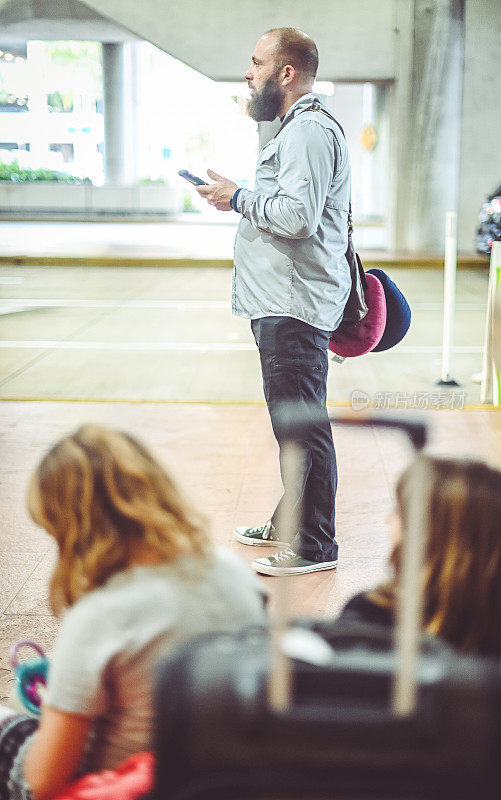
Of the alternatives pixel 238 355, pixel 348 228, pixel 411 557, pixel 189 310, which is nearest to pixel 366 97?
pixel 189 310

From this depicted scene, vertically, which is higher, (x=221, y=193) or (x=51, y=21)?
(x=51, y=21)

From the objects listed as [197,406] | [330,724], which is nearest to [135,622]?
[330,724]

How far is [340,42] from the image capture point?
1748 centimetres

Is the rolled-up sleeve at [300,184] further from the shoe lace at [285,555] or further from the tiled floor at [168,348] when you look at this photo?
the tiled floor at [168,348]

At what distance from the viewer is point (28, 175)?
32.2m

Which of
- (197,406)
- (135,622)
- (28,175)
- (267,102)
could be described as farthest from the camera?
(28,175)

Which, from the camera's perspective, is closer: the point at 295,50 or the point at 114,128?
the point at 295,50

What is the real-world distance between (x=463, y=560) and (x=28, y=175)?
32.5m

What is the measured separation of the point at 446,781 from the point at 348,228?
117 inches

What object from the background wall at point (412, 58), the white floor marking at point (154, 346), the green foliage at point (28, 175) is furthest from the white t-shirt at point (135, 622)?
the green foliage at point (28, 175)

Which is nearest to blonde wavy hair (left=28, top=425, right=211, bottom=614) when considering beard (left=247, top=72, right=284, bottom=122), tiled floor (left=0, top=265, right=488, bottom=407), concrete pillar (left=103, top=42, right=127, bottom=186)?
beard (left=247, top=72, right=284, bottom=122)

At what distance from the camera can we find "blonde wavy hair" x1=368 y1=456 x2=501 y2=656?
1438 mm

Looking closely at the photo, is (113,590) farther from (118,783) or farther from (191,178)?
(191,178)

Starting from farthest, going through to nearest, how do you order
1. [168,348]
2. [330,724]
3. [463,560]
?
[168,348], [463,560], [330,724]
